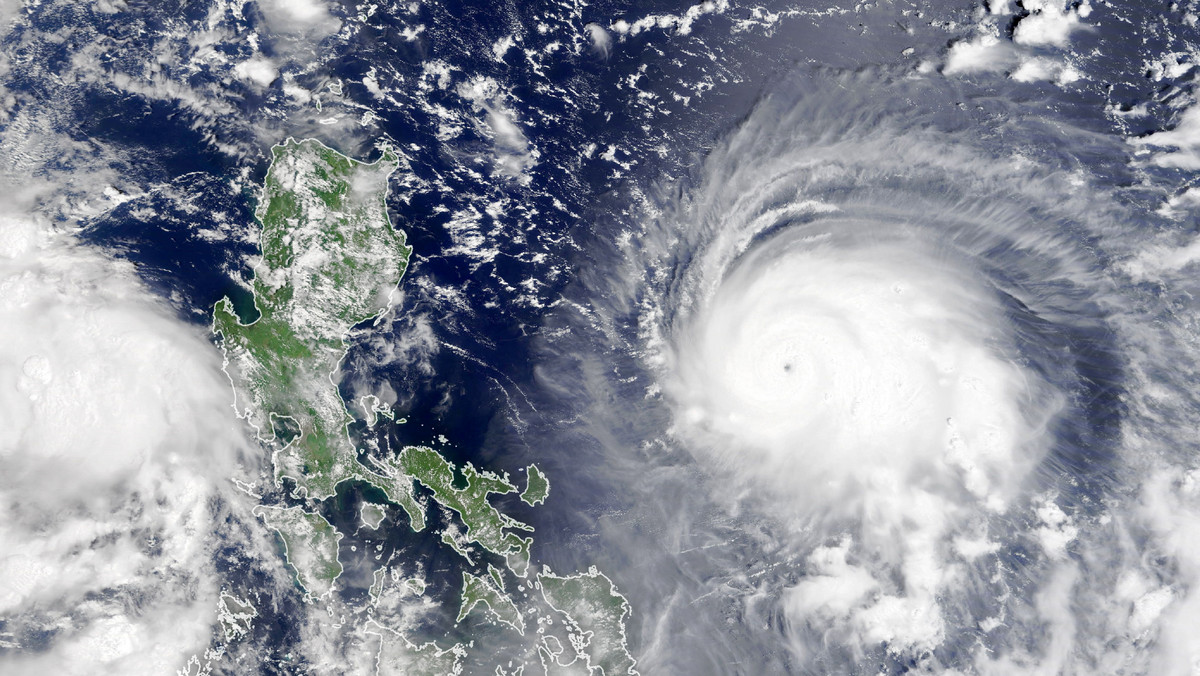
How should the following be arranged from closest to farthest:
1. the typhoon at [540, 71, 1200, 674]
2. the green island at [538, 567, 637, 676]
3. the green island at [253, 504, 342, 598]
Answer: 1. the typhoon at [540, 71, 1200, 674]
2. the green island at [538, 567, 637, 676]
3. the green island at [253, 504, 342, 598]

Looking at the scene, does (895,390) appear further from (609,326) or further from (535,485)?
(535,485)

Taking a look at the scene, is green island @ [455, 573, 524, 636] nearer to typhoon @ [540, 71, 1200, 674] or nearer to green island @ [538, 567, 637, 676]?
green island @ [538, 567, 637, 676]

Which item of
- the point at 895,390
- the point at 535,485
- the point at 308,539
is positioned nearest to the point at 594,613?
the point at 535,485

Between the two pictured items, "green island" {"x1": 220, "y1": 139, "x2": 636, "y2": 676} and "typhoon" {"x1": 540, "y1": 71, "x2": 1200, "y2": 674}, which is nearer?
"typhoon" {"x1": 540, "y1": 71, "x2": 1200, "y2": 674}

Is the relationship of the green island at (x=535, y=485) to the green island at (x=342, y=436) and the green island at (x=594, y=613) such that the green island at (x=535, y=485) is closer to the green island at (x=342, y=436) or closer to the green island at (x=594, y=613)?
the green island at (x=342, y=436)

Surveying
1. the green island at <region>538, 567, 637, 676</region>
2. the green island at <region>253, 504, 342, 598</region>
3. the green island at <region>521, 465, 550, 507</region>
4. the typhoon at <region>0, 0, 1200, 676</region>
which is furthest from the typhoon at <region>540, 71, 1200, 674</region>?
the green island at <region>253, 504, 342, 598</region>

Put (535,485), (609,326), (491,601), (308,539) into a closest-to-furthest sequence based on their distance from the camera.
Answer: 1. (609,326)
2. (535,485)
3. (491,601)
4. (308,539)

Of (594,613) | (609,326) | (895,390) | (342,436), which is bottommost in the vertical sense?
(594,613)

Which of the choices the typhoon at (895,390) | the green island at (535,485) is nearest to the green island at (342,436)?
the green island at (535,485)

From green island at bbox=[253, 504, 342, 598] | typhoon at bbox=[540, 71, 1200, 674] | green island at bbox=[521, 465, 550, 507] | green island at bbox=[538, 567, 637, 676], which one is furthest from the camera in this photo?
green island at bbox=[253, 504, 342, 598]

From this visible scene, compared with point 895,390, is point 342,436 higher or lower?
lower
